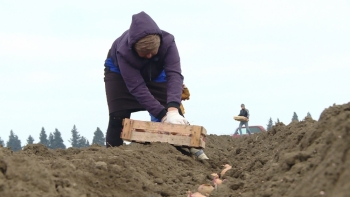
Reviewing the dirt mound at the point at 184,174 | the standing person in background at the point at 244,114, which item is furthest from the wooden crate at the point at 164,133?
the standing person in background at the point at 244,114

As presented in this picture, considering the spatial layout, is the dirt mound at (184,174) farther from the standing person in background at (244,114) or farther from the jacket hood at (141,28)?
the standing person in background at (244,114)

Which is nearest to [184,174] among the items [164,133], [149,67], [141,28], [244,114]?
[164,133]

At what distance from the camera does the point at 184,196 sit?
12.3ft

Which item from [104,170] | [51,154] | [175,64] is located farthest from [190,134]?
[104,170]

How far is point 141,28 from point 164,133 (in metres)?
1.03

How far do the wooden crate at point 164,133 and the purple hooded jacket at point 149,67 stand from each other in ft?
0.75

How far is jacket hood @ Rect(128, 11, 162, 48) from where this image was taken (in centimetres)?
535

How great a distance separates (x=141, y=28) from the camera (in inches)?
211

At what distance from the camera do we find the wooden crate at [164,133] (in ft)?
17.7

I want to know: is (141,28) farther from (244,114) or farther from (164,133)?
(244,114)

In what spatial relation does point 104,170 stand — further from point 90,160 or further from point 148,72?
point 148,72

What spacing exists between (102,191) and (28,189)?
69 centimetres

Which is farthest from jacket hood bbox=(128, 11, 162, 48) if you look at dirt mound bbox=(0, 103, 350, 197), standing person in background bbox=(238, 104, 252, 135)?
standing person in background bbox=(238, 104, 252, 135)

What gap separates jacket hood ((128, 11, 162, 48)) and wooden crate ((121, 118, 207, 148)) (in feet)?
2.61
